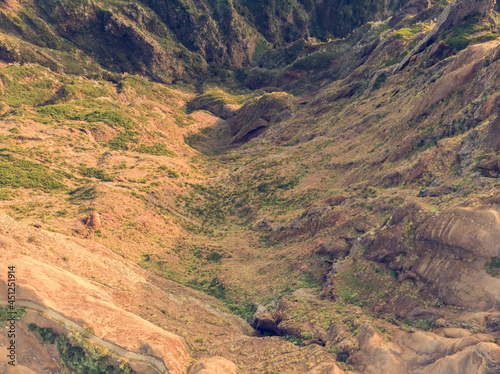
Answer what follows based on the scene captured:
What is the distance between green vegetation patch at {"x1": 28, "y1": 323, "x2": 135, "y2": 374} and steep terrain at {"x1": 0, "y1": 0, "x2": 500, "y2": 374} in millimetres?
134

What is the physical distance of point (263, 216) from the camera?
170 ft

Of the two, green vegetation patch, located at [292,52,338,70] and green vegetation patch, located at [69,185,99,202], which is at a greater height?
green vegetation patch, located at [292,52,338,70]

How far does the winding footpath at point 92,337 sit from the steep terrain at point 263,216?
118mm

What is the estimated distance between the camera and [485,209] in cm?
2192

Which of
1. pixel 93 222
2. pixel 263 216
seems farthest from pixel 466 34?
pixel 93 222

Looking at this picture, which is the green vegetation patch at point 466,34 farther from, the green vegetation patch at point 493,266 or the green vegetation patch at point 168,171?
the green vegetation patch at point 168,171

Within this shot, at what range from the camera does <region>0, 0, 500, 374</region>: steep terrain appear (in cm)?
2145

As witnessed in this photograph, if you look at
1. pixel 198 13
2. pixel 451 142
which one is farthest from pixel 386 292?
pixel 198 13

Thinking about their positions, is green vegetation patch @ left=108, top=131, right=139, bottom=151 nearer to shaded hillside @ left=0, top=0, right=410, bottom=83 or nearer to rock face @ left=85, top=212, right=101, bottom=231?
rock face @ left=85, top=212, right=101, bottom=231

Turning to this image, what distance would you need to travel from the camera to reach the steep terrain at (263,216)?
21453mm

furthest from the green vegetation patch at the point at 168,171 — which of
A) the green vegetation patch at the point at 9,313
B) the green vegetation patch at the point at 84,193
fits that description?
the green vegetation patch at the point at 9,313

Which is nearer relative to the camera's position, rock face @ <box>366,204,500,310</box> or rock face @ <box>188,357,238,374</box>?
rock face @ <box>366,204,500,310</box>

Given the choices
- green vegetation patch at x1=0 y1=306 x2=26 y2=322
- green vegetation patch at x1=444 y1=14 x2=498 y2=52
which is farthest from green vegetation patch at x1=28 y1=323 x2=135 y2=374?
green vegetation patch at x1=444 y1=14 x2=498 y2=52

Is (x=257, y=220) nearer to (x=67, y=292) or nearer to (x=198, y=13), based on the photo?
(x=67, y=292)
